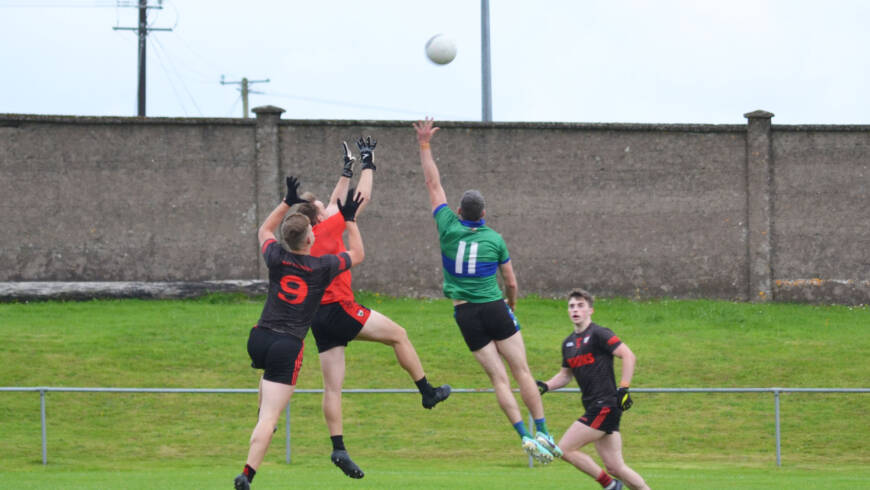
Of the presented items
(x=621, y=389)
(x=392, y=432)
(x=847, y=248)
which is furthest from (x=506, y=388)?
(x=847, y=248)

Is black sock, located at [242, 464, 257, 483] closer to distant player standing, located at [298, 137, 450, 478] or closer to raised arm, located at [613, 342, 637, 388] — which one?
distant player standing, located at [298, 137, 450, 478]

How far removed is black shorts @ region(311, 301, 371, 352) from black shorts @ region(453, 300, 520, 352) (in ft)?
3.26

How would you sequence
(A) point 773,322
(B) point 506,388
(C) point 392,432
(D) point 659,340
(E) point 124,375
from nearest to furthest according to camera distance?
(B) point 506,388 < (C) point 392,432 < (E) point 124,375 < (D) point 659,340 < (A) point 773,322

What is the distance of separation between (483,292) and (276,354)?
2.20 meters

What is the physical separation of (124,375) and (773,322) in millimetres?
14013

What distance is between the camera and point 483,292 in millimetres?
9766

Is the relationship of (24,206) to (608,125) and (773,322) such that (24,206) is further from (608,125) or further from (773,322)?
(773,322)

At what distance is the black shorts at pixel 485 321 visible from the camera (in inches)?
384

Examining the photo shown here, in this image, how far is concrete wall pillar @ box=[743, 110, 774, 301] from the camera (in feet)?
86.1

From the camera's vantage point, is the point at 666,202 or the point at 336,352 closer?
the point at 336,352

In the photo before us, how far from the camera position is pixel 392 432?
16.3 meters

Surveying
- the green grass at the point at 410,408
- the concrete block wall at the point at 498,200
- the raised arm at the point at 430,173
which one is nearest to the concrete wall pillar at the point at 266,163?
the concrete block wall at the point at 498,200

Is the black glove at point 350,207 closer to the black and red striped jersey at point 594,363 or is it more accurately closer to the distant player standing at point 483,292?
the distant player standing at point 483,292

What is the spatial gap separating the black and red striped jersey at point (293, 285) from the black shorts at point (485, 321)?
1634 millimetres
